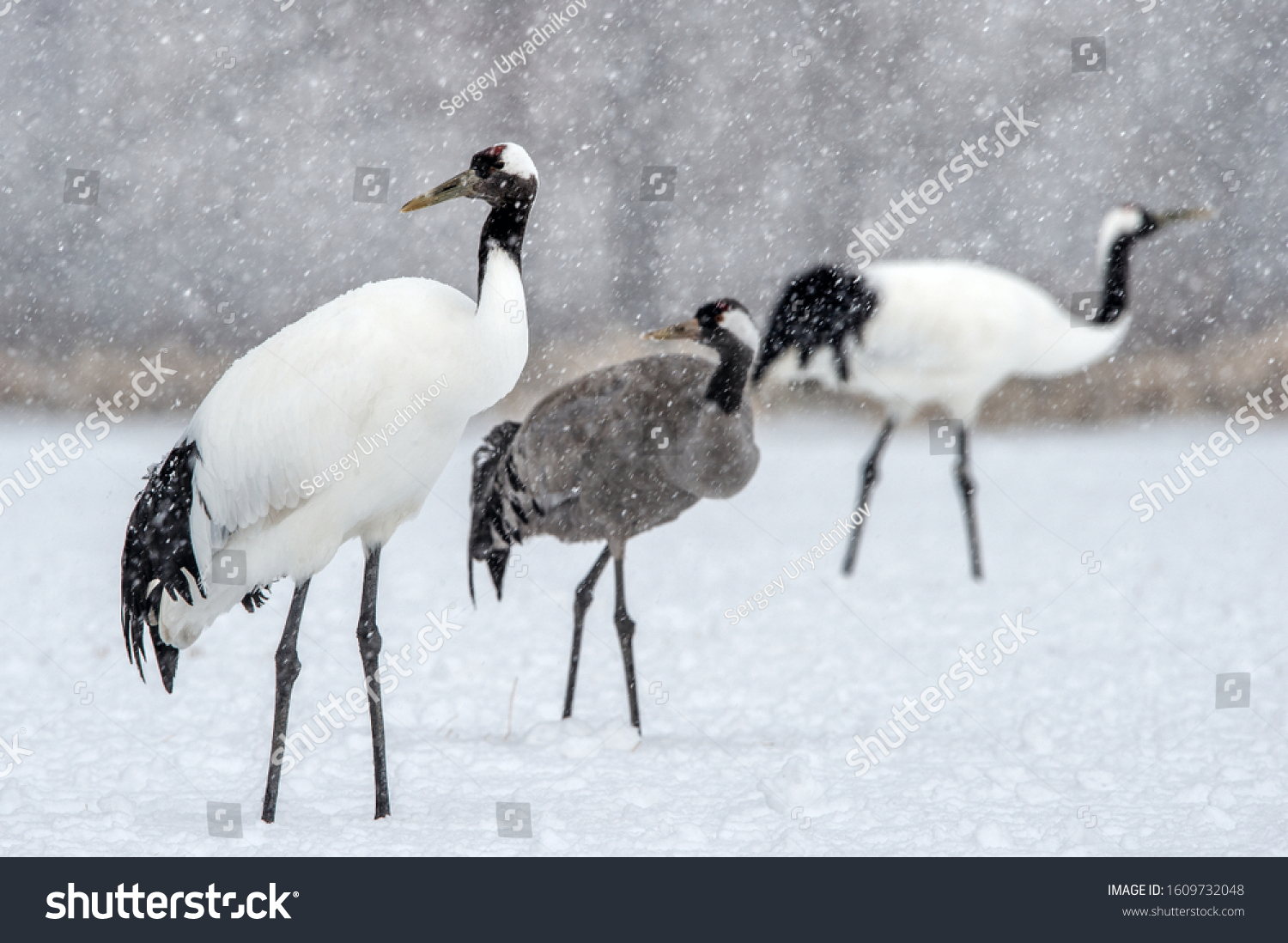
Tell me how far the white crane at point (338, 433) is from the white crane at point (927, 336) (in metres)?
2.59

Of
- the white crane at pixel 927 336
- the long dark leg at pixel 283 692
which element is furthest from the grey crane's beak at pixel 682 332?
the white crane at pixel 927 336

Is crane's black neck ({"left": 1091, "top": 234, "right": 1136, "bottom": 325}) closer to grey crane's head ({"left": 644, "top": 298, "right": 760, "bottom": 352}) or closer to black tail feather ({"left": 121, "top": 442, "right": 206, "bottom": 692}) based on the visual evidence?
grey crane's head ({"left": 644, "top": 298, "right": 760, "bottom": 352})

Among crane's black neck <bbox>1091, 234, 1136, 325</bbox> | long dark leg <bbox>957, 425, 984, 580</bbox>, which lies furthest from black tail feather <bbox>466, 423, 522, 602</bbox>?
crane's black neck <bbox>1091, 234, 1136, 325</bbox>

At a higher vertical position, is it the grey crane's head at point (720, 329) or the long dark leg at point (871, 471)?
the long dark leg at point (871, 471)

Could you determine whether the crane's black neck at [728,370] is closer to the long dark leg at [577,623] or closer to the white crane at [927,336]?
the long dark leg at [577,623]

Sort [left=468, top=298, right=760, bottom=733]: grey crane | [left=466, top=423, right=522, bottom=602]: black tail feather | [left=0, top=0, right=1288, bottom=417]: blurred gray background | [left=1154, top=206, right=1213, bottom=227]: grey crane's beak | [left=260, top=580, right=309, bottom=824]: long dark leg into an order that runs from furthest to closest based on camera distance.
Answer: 1. [left=0, top=0, right=1288, bottom=417]: blurred gray background
2. [left=1154, top=206, right=1213, bottom=227]: grey crane's beak
3. [left=466, top=423, right=522, bottom=602]: black tail feather
4. [left=468, top=298, right=760, bottom=733]: grey crane
5. [left=260, top=580, right=309, bottom=824]: long dark leg

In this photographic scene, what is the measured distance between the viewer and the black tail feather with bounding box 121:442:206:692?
239 cm

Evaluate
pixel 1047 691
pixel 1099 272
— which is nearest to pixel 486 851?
pixel 1047 691

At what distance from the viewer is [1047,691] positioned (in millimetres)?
3475

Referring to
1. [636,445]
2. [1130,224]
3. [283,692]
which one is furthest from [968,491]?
[283,692]

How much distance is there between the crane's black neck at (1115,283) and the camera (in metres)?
5.09

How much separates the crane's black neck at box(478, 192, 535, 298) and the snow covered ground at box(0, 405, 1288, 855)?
1.05m

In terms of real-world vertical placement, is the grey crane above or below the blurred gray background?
below

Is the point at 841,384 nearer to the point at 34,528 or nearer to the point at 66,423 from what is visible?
the point at 34,528
